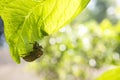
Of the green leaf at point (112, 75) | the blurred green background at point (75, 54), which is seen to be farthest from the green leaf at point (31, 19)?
the blurred green background at point (75, 54)

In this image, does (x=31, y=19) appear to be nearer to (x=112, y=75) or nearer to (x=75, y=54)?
(x=112, y=75)

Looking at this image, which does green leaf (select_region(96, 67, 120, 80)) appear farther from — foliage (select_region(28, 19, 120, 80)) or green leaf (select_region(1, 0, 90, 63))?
foliage (select_region(28, 19, 120, 80))

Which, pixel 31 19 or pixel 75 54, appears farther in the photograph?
pixel 75 54

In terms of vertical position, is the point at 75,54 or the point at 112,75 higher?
the point at 75,54

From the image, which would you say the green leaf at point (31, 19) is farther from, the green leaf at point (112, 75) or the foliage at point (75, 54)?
the foliage at point (75, 54)

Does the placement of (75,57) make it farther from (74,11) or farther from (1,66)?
(74,11)

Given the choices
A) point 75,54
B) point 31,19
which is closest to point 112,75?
point 31,19

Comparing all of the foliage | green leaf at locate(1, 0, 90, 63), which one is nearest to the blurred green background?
the foliage

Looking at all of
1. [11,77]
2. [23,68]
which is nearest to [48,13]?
[23,68]
